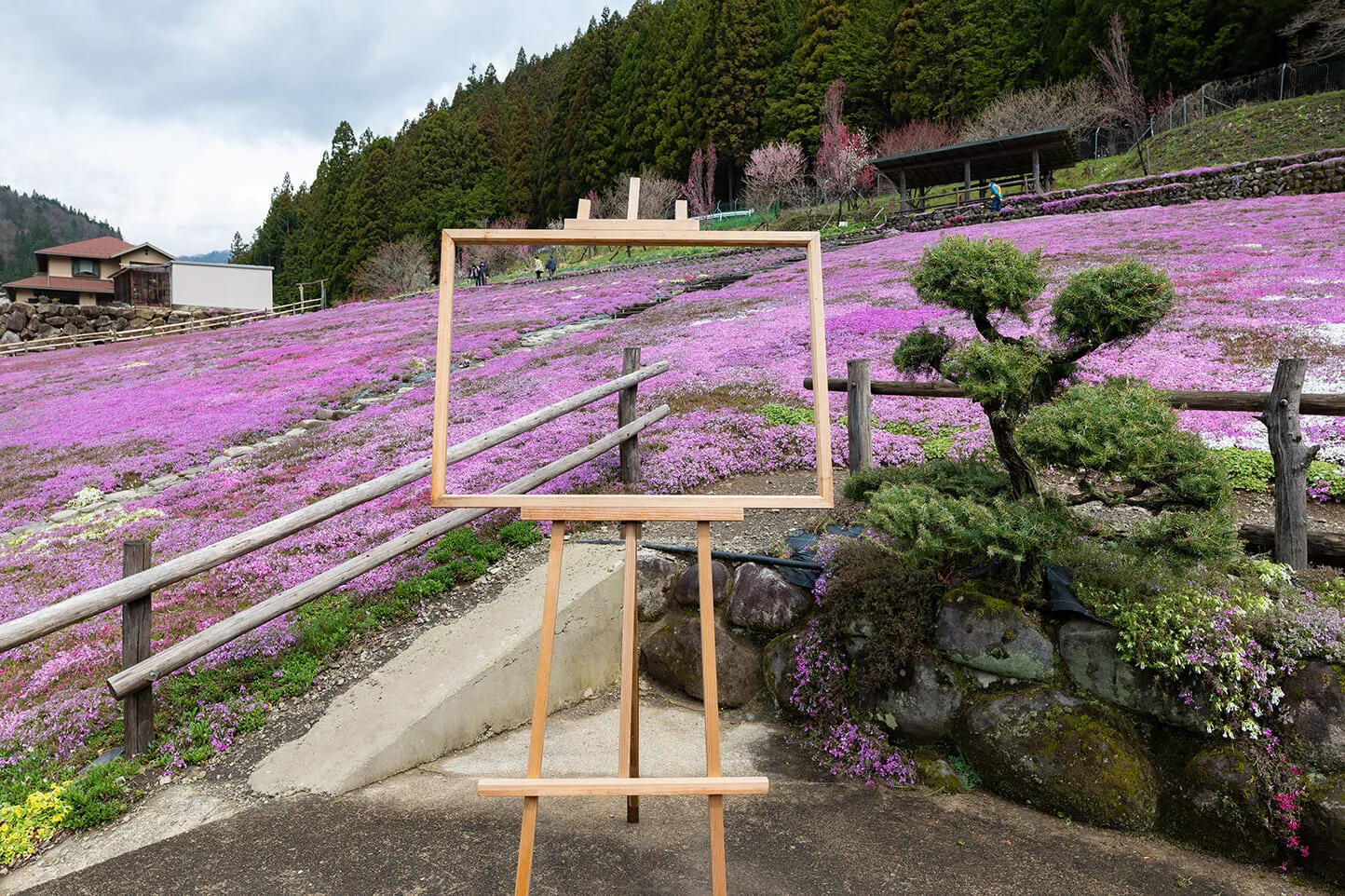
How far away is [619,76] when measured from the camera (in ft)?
161

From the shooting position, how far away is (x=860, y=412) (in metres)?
5.89

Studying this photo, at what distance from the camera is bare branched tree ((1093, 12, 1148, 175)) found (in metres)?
34.6

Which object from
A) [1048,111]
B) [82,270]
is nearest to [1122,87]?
[1048,111]

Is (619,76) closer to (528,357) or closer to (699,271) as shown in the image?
(699,271)

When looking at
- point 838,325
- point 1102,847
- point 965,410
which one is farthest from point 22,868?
point 838,325

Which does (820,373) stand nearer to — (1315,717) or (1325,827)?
(1315,717)

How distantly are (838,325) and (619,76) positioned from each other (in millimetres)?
43530

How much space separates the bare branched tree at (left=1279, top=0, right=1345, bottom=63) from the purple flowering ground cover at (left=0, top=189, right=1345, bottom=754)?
15.3 m

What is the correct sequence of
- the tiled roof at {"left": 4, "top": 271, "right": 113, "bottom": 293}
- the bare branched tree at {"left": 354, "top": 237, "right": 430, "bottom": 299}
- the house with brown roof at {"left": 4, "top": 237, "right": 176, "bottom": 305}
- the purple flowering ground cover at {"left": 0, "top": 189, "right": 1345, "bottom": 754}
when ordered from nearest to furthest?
the purple flowering ground cover at {"left": 0, "top": 189, "right": 1345, "bottom": 754}, the bare branched tree at {"left": 354, "top": 237, "right": 430, "bottom": 299}, the tiled roof at {"left": 4, "top": 271, "right": 113, "bottom": 293}, the house with brown roof at {"left": 4, "top": 237, "right": 176, "bottom": 305}

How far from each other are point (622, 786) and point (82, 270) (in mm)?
67183

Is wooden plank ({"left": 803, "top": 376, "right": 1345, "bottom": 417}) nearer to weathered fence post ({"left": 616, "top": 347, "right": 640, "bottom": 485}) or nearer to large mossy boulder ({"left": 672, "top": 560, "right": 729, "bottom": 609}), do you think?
large mossy boulder ({"left": 672, "top": 560, "right": 729, "bottom": 609})

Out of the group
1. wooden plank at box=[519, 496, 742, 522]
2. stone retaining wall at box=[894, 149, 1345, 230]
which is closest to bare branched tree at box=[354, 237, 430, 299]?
stone retaining wall at box=[894, 149, 1345, 230]

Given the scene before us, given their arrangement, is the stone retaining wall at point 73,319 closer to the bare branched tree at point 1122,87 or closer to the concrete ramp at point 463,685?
the concrete ramp at point 463,685

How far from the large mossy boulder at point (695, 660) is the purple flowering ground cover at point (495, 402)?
6.64 ft
